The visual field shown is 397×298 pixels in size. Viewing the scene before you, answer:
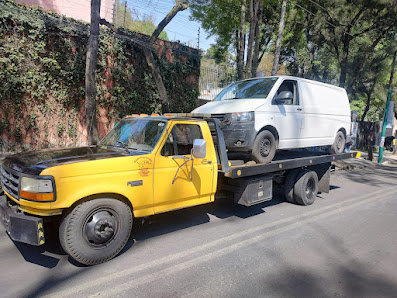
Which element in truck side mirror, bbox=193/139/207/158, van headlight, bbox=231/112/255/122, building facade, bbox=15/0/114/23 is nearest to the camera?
truck side mirror, bbox=193/139/207/158

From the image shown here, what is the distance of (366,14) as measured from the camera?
17.0 m

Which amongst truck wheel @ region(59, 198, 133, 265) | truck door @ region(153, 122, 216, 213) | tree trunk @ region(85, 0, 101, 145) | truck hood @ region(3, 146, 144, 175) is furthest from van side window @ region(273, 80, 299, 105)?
tree trunk @ region(85, 0, 101, 145)

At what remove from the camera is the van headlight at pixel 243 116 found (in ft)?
18.2

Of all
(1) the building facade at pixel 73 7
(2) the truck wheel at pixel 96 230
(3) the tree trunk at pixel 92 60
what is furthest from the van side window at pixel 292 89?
(1) the building facade at pixel 73 7

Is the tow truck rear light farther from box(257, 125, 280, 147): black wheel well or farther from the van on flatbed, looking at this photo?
box(257, 125, 280, 147): black wheel well

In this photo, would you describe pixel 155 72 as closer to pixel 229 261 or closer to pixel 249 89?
pixel 249 89

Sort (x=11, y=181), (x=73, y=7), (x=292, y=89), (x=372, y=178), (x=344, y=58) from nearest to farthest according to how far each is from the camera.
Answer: (x=11, y=181) → (x=292, y=89) → (x=372, y=178) → (x=344, y=58) → (x=73, y=7)

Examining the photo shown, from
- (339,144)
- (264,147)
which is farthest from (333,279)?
(339,144)

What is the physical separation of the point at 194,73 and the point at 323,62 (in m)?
12.9

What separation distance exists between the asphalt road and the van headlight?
193 cm

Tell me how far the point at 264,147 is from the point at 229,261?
2590 mm

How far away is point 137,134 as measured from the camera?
4.62 metres

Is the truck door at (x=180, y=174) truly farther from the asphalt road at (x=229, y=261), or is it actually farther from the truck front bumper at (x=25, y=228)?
the truck front bumper at (x=25, y=228)

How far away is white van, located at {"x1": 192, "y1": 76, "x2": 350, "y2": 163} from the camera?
559 cm
